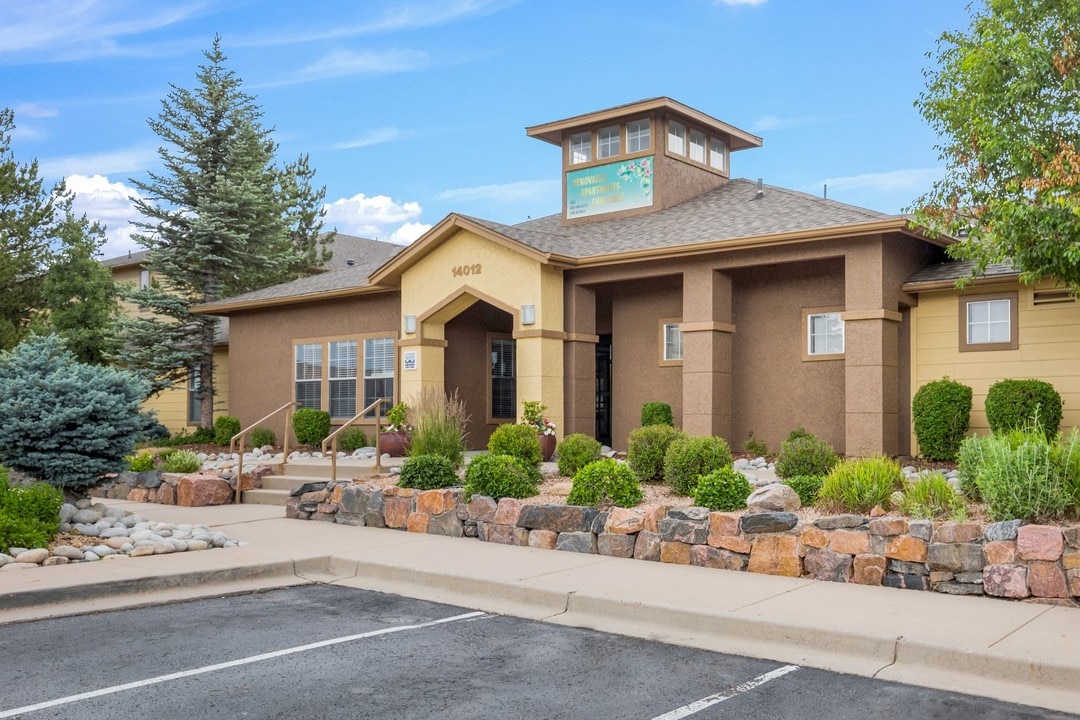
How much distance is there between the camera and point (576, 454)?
41.2 ft

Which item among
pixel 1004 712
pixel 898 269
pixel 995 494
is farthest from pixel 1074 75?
pixel 1004 712

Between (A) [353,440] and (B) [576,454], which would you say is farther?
(A) [353,440]

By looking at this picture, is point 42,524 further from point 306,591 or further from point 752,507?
point 752,507

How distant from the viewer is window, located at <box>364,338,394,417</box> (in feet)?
66.7

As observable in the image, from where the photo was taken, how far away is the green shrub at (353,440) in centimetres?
1995

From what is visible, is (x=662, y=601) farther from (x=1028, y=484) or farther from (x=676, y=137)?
(x=676, y=137)

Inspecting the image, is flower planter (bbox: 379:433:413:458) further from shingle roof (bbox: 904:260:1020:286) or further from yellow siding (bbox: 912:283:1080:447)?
shingle roof (bbox: 904:260:1020:286)

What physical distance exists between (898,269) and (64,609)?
1249 centimetres

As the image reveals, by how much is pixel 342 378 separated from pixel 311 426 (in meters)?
1.27

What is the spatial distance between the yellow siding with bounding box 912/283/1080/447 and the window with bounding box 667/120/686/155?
666 centimetres

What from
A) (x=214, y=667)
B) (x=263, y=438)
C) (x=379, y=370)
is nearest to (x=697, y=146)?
(x=379, y=370)

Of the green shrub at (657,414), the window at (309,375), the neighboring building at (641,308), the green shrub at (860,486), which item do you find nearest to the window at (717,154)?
the neighboring building at (641,308)

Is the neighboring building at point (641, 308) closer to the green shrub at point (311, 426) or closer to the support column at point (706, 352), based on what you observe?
the support column at point (706, 352)

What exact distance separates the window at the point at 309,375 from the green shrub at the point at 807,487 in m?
14.0
